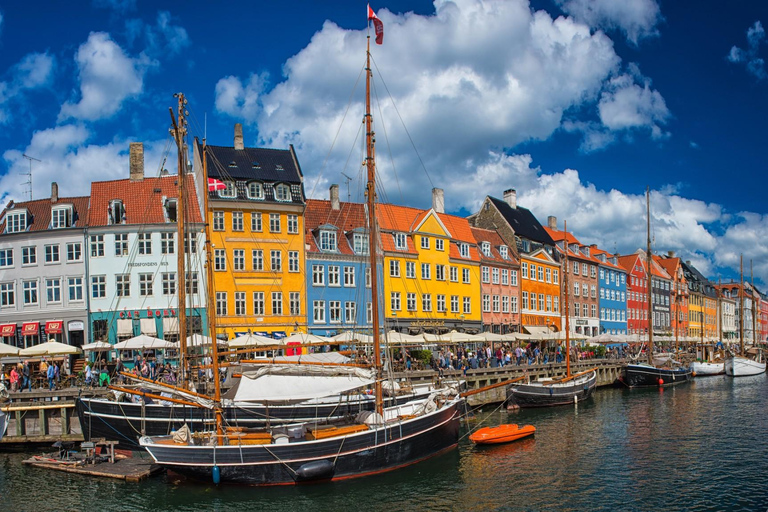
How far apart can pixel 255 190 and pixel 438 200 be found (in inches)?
929

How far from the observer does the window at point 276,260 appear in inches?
2167

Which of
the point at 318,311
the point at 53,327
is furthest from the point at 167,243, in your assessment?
the point at 318,311

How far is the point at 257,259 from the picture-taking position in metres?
54.6

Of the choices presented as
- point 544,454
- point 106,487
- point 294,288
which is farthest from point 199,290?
point 544,454

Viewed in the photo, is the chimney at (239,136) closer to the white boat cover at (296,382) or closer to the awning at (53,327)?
the awning at (53,327)

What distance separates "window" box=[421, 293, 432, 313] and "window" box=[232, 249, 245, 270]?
57.5 ft

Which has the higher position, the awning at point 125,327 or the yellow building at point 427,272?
the yellow building at point 427,272

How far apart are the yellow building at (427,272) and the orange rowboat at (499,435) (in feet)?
78.8

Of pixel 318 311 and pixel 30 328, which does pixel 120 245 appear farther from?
pixel 318 311

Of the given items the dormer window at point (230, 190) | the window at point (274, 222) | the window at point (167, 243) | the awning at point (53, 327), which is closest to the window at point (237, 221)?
the dormer window at point (230, 190)

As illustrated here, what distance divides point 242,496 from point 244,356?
2046 cm

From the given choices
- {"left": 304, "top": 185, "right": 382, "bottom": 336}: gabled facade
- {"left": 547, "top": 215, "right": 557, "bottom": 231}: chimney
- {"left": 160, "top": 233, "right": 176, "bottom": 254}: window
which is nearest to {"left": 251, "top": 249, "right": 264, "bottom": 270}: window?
{"left": 304, "top": 185, "right": 382, "bottom": 336}: gabled facade

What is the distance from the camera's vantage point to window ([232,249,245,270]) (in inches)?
2115

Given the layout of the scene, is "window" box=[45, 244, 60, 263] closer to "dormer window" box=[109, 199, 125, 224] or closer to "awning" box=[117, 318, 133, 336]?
"dormer window" box=[109, 199, 125, 224]
